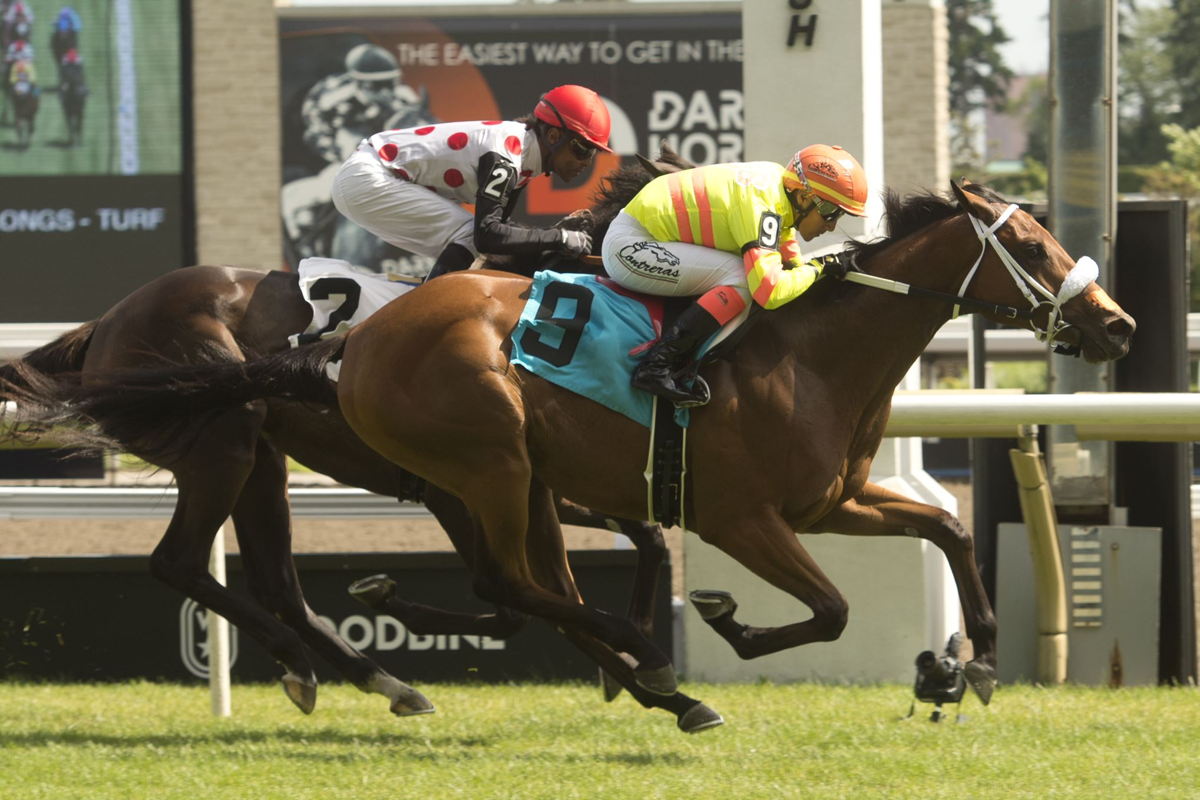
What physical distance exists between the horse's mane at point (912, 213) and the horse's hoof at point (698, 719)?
1345 millimetres

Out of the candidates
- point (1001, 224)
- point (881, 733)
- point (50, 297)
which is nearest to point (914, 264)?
point (1001, 224)

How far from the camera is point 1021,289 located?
15.8ft

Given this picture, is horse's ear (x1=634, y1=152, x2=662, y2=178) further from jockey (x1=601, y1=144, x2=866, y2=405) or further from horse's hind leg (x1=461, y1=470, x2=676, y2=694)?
horse's hind leg (x1=461, y1=470, x2=676, y2=694)

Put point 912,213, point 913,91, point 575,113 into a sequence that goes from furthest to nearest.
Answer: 1. point 913,91
2. point 575,113
3. point 912,213

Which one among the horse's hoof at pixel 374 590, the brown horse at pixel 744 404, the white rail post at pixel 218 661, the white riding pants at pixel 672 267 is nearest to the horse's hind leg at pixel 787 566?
the brown horse at pixel 744 404

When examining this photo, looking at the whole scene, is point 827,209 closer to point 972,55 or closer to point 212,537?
point 212,537

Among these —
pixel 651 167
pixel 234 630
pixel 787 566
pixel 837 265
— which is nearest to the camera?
pixel 787 566

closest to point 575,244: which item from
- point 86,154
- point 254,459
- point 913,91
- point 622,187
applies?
point 622,187

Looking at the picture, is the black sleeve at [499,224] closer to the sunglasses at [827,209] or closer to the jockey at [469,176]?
the jockey at [469,176]

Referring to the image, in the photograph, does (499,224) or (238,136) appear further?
(238,136)

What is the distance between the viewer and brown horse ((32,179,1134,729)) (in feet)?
15.7

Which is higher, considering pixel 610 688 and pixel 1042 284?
pixel 1042 284

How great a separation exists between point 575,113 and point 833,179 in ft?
3.04

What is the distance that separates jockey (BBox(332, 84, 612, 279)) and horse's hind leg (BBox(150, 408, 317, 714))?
77 cm
